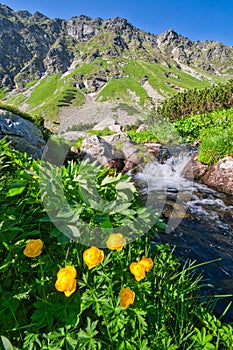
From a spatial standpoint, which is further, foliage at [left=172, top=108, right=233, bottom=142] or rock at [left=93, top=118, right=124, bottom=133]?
rock at [left=93, top=118, right=124, bottom=133]

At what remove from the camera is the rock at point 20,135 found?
5531mm

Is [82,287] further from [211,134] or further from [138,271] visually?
[211,134]

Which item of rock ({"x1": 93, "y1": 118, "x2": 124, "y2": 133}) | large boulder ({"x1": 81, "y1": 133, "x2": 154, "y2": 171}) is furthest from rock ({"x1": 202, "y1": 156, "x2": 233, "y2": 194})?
rock ({"x1": 93, "y1": 118, "x2": 124, "y2": 133})

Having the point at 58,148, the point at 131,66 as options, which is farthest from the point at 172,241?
the point at 131,66

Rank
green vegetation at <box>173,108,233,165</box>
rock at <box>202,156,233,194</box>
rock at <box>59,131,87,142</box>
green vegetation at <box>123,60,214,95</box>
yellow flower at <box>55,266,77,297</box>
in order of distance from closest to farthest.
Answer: yellow flower at <box>55,266,77,297</box> < rock at <box>202,156,233,194</box> < green vegetation at <box>173,108,233,165</box> < rock at <box>59,131,87,142</box> < green vegetation at <box>123,60,214,95</box>

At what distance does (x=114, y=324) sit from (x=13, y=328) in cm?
62

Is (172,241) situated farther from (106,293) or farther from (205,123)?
(205,123)

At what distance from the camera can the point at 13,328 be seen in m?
1.42

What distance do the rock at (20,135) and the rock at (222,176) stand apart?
5.80m

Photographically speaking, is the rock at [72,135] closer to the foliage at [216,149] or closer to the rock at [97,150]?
the rock at [97,150]

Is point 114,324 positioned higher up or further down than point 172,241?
higher up

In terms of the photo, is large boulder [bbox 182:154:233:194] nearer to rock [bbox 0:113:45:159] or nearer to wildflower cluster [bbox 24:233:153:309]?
rock [bbox 0:113:45:159]

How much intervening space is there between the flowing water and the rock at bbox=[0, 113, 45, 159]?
3394 mm

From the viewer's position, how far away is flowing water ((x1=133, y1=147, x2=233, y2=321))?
3501 mm
